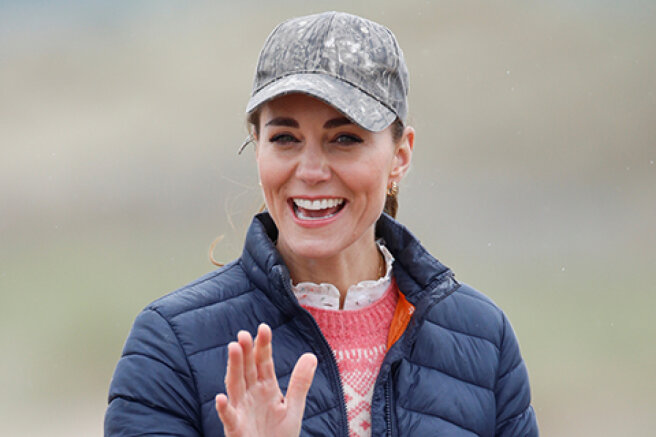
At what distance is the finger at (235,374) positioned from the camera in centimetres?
150

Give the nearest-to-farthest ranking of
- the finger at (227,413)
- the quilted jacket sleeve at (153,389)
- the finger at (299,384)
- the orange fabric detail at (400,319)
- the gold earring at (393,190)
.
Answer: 1. the finger at (227,413)
2. the finger at (299,384)
3. the quilted jacket sleeve at (153,389)
4. the orange fabric detail at (400,319)
5. the gold earring at (393,190)

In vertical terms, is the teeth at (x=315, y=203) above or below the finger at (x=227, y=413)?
above

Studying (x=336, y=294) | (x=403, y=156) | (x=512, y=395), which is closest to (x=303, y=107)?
(x=403, y=156)

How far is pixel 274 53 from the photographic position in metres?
1.94

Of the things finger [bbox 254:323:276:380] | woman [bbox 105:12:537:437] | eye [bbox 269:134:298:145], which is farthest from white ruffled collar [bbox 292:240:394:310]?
finger [bbox 254:323:276:380]

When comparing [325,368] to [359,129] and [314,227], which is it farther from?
[359,129]

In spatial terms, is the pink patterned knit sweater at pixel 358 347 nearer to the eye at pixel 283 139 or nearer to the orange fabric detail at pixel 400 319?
the orange fabric detail at pixel 400 319

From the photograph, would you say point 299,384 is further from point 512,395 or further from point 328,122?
point 512,395

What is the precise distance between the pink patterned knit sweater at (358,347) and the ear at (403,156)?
31cm

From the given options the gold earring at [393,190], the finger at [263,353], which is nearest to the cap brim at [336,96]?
the gold earring at [393,190]

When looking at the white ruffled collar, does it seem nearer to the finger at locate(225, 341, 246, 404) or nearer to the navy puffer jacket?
the navy puffer jacket

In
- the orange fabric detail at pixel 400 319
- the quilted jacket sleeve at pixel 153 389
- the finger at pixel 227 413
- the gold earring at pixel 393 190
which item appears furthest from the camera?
the gold earring at pixel 393 190

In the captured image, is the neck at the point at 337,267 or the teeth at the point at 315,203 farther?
the neck at the point at 337,267

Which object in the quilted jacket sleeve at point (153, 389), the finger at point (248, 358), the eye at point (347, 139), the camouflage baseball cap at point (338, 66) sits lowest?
the quilted jacket sleeve at point (153, 389)
